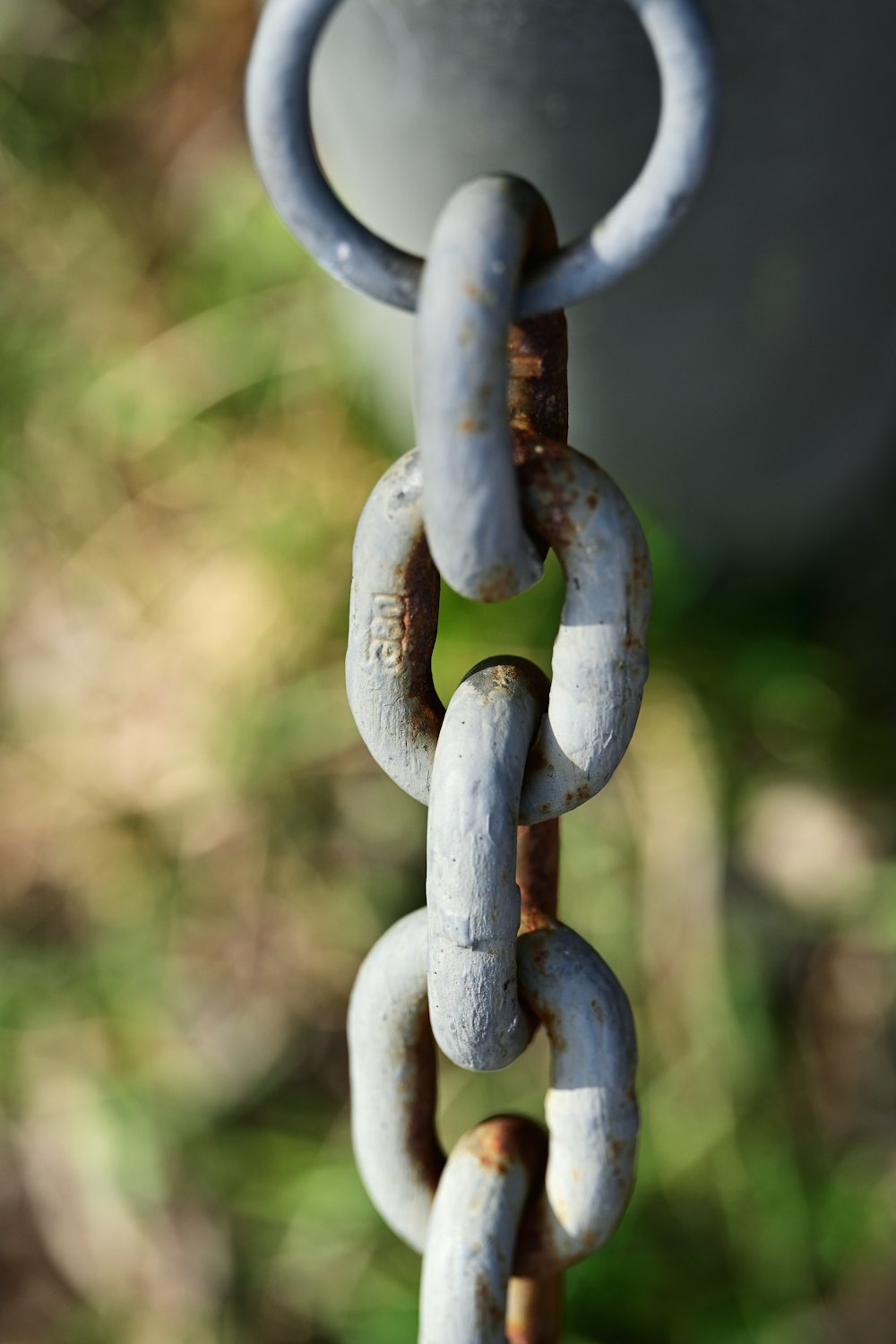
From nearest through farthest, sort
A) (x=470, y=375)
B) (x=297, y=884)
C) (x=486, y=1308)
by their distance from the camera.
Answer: (x=470, y=375), (x=486, y=1308), (x=297, y=884)

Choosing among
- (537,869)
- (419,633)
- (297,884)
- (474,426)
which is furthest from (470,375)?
(297,884)

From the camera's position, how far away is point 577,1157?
1.95ft

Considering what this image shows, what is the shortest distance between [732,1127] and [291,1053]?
0.48 m

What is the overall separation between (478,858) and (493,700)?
58 millimetres

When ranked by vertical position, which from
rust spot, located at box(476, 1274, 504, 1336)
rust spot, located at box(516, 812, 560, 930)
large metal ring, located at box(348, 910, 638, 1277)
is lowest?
rust spot, located at box(476, 1274, 504, 1336)

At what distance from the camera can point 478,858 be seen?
496 mm

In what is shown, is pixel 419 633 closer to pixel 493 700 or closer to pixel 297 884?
pixel 493 700

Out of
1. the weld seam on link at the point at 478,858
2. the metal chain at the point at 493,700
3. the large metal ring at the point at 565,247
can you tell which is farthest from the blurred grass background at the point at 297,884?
the large metal ring at the point at 565,247

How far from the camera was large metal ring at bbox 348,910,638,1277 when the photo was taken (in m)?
0.58

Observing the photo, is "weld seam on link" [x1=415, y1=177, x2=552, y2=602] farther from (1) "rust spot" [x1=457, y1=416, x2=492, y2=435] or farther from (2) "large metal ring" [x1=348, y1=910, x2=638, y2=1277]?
(2) "large metal ring" [x1=348, y1=910, x2=638, y2=1277]

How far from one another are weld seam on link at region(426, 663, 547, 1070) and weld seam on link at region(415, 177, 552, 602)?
0.23 feet

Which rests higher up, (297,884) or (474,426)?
(297,884)

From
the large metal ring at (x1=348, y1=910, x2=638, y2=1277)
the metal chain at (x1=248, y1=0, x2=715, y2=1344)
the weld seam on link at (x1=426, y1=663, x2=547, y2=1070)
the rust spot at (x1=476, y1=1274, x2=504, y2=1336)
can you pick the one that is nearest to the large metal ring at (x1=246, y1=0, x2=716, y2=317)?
the metal chain at (x1=248, y1=0, x2=715, y2=1344)

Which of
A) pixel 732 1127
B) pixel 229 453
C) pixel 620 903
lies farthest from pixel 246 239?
pixel 732 1127
